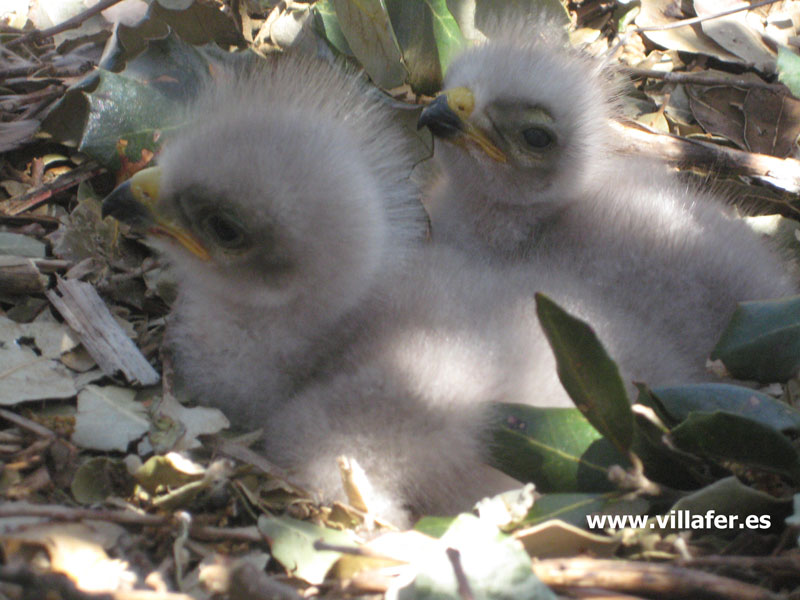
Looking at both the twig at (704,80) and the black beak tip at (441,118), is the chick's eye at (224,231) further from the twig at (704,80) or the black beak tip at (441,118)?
the twig at (704,80)

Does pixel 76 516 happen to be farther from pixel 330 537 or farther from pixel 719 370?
pixel 719 370

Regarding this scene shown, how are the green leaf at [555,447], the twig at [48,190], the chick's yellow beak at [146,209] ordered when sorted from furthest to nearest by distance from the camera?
1. the twig at [48,190]
2. the chick's yellow beak at [146,209]
3. the green leaf at [555,447]

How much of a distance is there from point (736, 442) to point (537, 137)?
44.9 inches

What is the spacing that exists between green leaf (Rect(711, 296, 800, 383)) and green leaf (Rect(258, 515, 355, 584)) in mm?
956

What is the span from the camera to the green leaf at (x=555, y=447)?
1663 mm

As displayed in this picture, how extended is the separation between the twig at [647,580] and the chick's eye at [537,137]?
1344mm

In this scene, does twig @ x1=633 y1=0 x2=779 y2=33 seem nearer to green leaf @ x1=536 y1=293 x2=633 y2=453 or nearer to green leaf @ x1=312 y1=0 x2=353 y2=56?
green leaf @ x1=312 y1=0 x2=353 y2=56

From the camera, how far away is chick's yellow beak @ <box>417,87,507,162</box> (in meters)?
2.32

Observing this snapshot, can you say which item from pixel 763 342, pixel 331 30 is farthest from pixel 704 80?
pixel 763 342

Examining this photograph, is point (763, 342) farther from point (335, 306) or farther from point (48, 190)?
point (48, 190)

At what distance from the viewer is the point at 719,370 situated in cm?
192

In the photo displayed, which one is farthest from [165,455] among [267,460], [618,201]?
[618,201]

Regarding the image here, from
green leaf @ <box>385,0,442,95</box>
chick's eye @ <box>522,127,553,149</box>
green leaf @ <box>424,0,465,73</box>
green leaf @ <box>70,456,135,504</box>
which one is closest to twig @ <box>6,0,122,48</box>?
green leaf @ <box>385,0,442,95</box>

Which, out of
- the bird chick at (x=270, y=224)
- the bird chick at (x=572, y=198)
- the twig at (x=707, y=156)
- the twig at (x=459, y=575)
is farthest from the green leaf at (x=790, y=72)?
the twig at (x=459, y=575)
